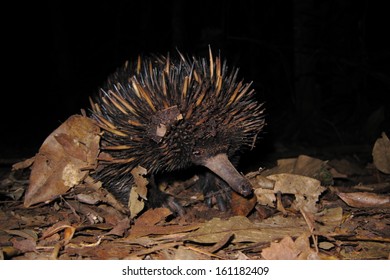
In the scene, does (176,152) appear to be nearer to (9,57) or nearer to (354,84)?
(354,84)

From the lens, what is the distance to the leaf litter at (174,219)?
2.55 m

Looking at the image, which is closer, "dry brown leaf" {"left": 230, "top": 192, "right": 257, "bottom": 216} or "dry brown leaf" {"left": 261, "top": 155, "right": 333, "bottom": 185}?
"dry brown leaf" {"left": 230, "top": 192, "right": 257, "bottom": 216}

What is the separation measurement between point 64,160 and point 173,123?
36.8 inches

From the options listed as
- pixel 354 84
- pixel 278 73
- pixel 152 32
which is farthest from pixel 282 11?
pixel 354 84

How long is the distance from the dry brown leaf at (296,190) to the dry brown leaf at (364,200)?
0.67ft

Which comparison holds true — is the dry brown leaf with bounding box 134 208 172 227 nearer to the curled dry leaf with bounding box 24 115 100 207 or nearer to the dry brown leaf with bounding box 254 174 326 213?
the curled dry leaf with bounding box 24 115 100 207

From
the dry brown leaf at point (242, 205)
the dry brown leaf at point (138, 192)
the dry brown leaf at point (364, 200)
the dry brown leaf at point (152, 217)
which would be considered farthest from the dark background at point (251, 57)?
the dry brown leaf at point (364, 200)

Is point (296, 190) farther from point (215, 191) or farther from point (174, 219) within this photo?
point (174, 219)

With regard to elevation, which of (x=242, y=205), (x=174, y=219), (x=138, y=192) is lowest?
(x=174, y=219)

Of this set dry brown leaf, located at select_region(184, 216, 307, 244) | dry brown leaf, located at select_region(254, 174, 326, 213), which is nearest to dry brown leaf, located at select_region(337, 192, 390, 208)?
dry brown leaf, located at select_region(254, 174, 326, 213)

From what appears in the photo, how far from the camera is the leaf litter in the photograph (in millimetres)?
2547

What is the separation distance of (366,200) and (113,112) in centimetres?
209

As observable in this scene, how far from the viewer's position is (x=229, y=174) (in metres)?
3.28

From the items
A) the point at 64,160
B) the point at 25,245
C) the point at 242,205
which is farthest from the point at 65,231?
the point at 242,205
